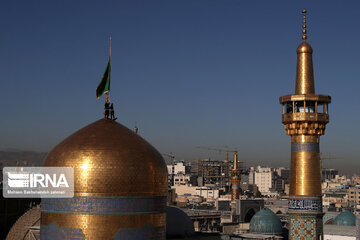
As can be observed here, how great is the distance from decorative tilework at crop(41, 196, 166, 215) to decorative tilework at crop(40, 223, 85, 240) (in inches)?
19.4

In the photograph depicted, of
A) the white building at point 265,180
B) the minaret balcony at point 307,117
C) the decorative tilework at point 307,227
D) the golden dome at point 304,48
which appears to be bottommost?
the white building at point 265,180

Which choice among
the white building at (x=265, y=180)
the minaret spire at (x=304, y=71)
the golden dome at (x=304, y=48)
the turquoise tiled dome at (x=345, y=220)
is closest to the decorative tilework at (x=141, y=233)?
A: the minaret spire at (x=304, y=71)

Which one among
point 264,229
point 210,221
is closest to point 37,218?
point 264,229

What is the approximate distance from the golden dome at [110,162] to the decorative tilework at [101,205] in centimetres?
18

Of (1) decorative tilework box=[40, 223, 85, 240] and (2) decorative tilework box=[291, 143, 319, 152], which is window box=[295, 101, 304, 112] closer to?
(2) decorative tilework box=[291, 143, 319, 152]

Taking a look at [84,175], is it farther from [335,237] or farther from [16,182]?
[335,237]

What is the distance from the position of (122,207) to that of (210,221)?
40.4 meters

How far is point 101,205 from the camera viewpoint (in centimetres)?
1567

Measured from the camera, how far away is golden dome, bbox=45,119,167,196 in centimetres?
1578

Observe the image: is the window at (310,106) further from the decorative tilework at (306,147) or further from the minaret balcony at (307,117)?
the decorative tilework at (306,147)

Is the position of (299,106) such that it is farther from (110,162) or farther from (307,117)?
(110,162)

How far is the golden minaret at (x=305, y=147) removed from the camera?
17.9 meters

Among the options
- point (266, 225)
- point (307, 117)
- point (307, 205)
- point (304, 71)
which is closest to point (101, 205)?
point (307, 205)

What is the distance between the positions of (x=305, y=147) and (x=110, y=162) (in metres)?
6.67
